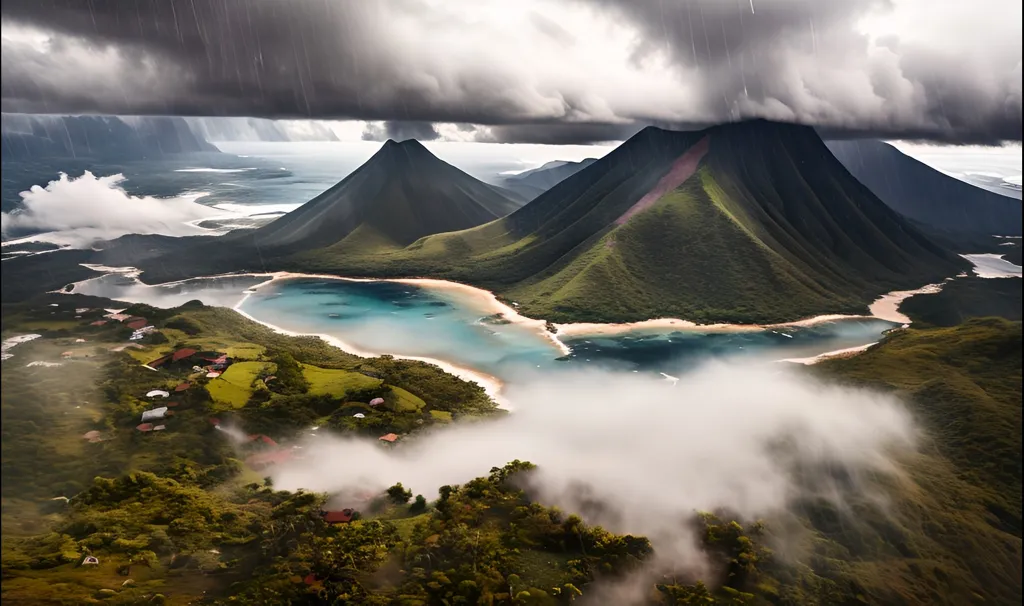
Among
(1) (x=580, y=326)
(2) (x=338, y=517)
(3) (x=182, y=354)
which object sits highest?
(3) (x=182, y=354)

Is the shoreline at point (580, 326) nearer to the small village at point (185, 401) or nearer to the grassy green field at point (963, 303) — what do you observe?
the grassy green field at point (963, 303)

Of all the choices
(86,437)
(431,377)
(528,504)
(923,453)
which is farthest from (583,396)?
(86,437)

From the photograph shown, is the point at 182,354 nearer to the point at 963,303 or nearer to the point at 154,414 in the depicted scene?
the point at 154,414

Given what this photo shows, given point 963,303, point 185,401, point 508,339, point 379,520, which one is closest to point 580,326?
point 508,339

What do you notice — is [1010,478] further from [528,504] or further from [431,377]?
[431,377]

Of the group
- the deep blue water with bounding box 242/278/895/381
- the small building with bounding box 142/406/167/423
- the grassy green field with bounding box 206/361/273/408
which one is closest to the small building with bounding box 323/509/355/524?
the grassy green field with bounding box 206/361/273/408

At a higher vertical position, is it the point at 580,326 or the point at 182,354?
the point at 182,354

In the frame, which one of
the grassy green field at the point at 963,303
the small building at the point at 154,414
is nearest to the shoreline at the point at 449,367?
the small building at the point at 154,414
